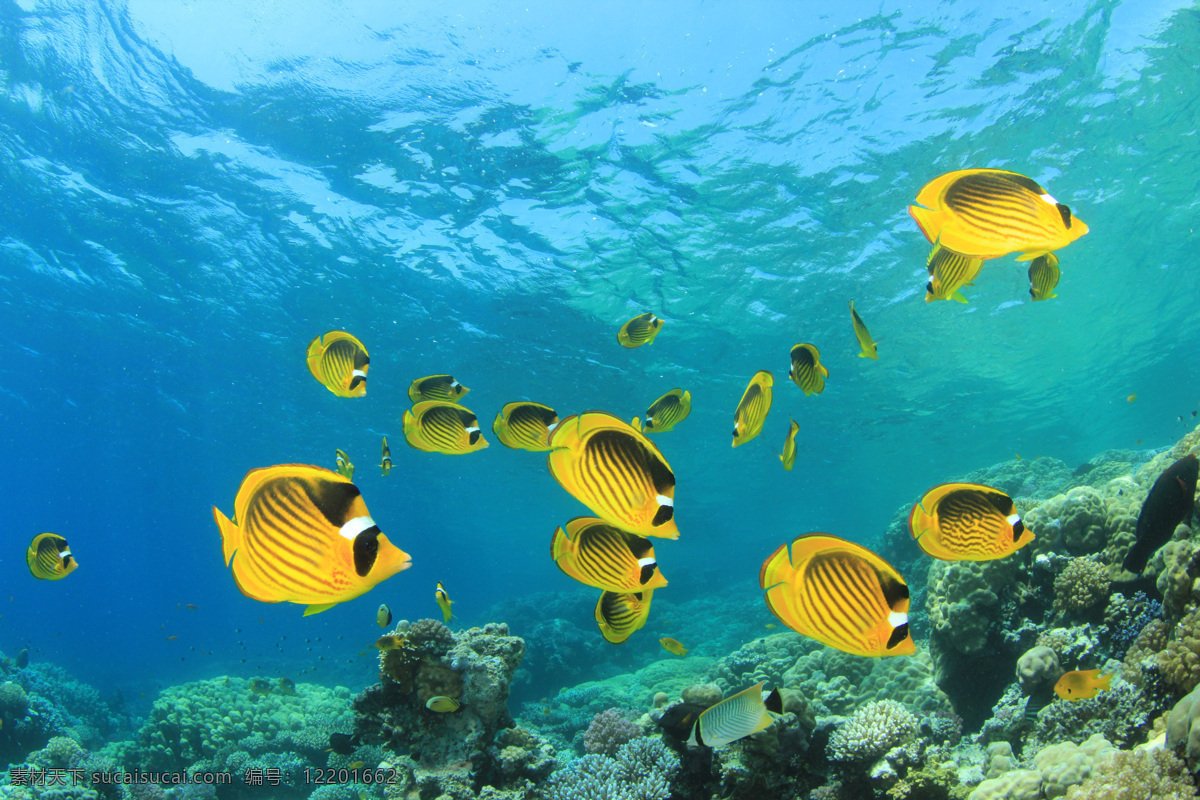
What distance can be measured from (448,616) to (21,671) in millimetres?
17240

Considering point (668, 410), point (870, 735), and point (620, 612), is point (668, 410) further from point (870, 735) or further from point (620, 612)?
point (870, 735)

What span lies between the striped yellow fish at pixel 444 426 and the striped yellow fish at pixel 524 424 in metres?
0.28

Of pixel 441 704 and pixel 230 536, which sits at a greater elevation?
pixel 441 704

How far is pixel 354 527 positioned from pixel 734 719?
2.47 m

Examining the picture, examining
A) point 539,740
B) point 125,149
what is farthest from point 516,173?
point 539,740

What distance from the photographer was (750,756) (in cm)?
393

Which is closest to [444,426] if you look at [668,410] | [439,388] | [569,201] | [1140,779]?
[439,388]

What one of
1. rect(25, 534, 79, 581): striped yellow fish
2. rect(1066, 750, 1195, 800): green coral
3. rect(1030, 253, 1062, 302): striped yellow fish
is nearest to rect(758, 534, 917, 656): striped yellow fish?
rect(1066, 750, 1195, 800): green coral

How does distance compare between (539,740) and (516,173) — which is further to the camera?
(516,173)

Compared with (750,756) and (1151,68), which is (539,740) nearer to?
(750,756)

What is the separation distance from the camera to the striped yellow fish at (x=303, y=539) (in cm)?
142

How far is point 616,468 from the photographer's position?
1.64m

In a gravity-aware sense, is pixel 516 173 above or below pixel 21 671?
above

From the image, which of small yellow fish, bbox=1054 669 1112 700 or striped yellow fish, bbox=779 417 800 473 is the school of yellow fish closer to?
small yellow fish, bbox=1054 669 1112 700
